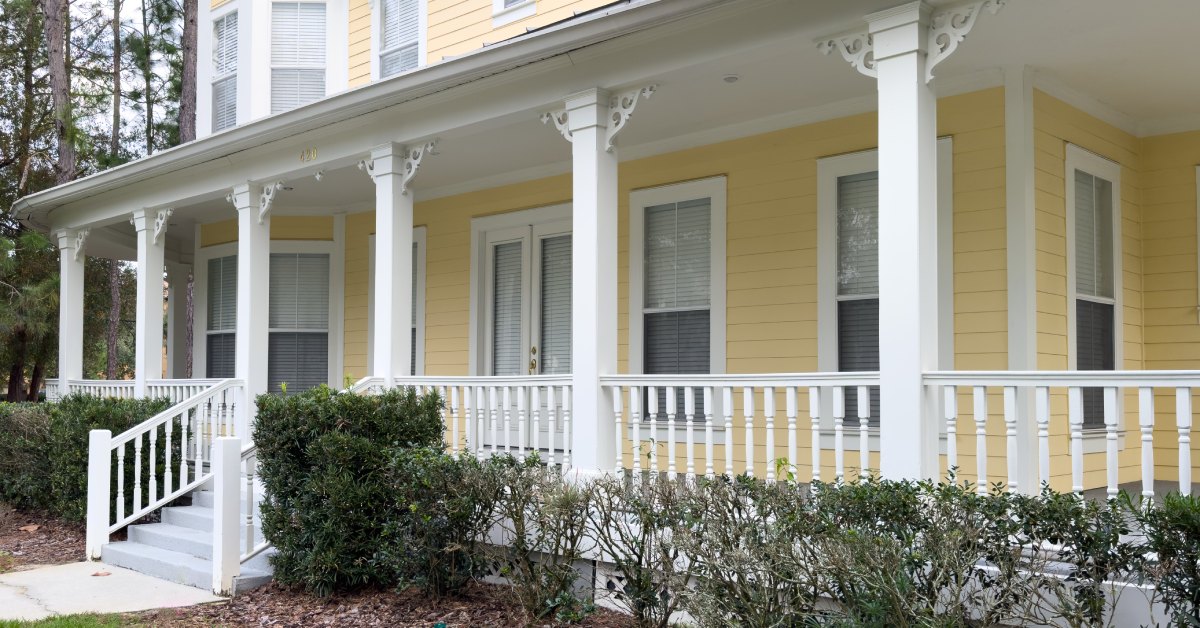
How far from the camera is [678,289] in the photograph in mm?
9281

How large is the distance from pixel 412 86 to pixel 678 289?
9.93 ft

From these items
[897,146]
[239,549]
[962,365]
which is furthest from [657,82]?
[239,549]

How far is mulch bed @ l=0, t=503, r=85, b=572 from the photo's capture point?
8.80 m

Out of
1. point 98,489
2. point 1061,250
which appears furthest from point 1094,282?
point 98,489

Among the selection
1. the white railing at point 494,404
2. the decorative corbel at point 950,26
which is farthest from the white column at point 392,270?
the decorative corbel at point 950,26

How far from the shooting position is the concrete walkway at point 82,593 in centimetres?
695

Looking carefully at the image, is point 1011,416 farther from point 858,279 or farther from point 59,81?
Result: point 59,81

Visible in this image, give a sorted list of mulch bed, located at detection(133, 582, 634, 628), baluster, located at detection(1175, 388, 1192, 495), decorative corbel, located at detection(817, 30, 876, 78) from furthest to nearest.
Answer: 1. mulch bed, located at detection(133, 582, 634, 628)
2. decorative corbel, located at detection(817, 30, 876, 78)
3. baluster, located at detection(1175, 388, 1192, 495)

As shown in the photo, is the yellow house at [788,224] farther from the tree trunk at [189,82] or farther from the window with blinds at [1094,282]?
the tree trunk at [189,82]

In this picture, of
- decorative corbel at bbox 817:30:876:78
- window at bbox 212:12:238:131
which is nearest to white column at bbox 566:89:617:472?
decorative corbel at bbox 817:30:876:78

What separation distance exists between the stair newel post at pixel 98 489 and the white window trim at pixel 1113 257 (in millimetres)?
8196

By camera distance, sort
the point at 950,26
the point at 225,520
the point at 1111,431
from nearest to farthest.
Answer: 1. the point at 1111,431
2. the point at 950,26
3. the point at 225,520

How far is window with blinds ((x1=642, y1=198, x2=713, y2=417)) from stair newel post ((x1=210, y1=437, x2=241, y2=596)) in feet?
12.6

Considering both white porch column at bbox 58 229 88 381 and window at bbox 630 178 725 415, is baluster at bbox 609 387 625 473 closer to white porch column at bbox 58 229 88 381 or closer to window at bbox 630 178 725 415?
window at bbox 630 178 725 415
